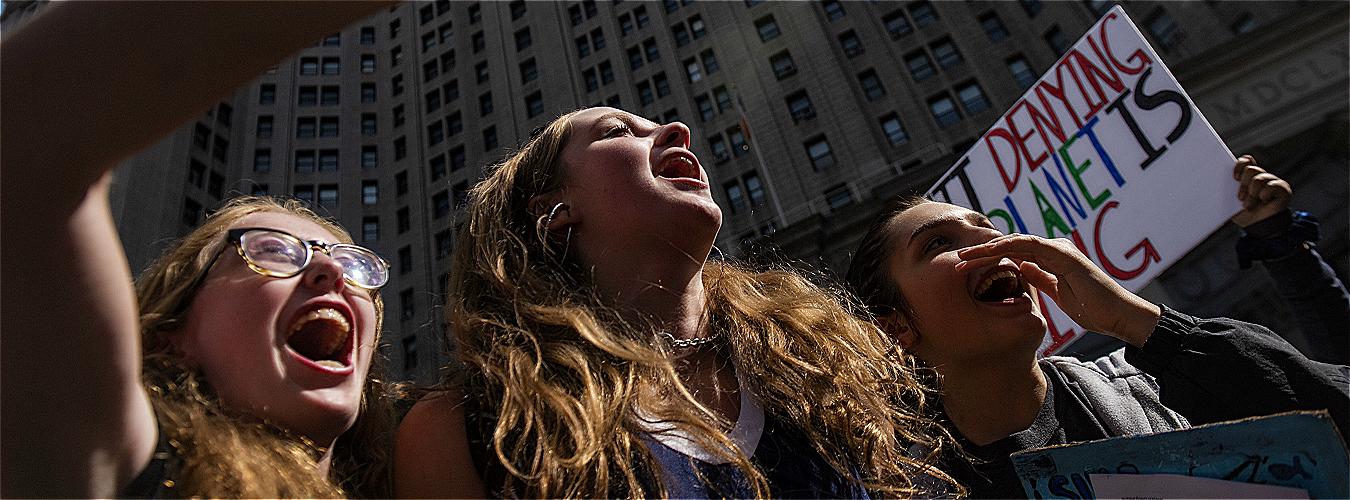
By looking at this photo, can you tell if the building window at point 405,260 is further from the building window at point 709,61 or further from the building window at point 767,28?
the building window at point 767,28

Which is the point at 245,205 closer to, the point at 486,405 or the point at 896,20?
the point at 486,405

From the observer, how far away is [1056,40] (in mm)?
24578

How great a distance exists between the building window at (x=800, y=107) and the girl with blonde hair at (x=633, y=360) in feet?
83.2

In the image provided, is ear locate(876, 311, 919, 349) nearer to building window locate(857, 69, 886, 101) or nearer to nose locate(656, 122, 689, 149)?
nose locate(656, 122, 689, 149)

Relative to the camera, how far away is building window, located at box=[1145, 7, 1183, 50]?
20891mm

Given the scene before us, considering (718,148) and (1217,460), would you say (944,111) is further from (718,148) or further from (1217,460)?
(1217,460)

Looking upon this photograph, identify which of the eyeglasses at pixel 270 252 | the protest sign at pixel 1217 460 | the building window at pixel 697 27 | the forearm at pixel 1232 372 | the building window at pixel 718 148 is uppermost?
the eyeglasses at pixel 270 252

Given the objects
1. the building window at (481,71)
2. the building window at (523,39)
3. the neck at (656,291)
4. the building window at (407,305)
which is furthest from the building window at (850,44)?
the neck at (656,291)

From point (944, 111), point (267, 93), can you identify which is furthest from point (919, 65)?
point (267, 93)

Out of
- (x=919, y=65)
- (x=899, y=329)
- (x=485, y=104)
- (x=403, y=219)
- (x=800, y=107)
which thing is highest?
(x=899, y=329)

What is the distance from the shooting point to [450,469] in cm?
177

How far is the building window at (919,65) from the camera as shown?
1055 inches

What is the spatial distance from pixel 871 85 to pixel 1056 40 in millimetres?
6443

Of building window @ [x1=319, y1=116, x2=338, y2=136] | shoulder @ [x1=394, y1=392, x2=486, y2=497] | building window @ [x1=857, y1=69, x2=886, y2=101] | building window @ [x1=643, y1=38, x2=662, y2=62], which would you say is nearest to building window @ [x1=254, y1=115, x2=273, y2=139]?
building window @ [x1=319, y1=116, x2=338, y2=136]
